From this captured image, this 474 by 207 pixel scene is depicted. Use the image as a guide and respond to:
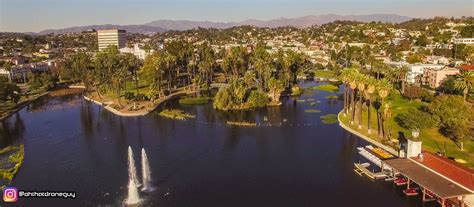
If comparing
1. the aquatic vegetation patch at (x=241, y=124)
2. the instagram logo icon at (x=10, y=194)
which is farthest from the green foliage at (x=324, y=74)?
the instagram logo icon at (x=10, y=194)

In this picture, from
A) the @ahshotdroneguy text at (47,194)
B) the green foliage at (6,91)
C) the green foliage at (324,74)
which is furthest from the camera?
the green foliage at (324,74)

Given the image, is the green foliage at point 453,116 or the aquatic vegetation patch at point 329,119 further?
A: the aquatic vegetation patch at point 329,119

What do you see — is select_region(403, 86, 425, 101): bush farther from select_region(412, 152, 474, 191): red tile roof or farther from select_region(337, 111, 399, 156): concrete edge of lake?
select_region(412, 152, 474, 191): red tile roof

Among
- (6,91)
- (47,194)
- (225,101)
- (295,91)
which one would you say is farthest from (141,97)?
(47,194)

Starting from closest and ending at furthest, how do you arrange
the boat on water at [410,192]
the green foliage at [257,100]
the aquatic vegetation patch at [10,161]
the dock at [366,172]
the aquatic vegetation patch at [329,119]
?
1. the boat on water at [410,192]
2. the dock at [366,172]
3. the aquatic vegetation patch at [10,161]
4. the aquatic vegetation patch at [329,119]
5. the green foliage at [257,100]

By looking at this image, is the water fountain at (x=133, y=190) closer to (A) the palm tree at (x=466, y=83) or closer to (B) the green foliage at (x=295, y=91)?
(A) the palm tree at (x=466, y=83)

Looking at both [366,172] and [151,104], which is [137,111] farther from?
[366,172]

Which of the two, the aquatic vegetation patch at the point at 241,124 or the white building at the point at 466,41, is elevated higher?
the white building at the point at 466,41

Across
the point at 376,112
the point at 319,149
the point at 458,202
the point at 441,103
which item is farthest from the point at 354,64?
the point at 458,202
